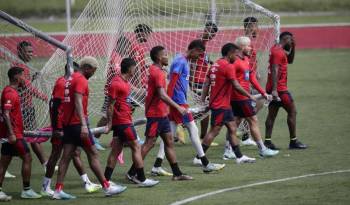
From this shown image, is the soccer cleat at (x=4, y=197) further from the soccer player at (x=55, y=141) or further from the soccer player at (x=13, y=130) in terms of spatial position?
the soccer player at (x=55, y=141)

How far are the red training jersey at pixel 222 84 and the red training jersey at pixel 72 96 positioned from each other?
2.85m

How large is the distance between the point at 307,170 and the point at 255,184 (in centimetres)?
130

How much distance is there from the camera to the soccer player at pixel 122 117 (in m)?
13.4

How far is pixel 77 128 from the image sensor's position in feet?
42.4

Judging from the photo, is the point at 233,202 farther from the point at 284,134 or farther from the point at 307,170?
the point at 284,134

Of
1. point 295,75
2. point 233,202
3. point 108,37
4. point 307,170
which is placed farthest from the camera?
point 295,75

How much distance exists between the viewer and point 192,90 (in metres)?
17.6

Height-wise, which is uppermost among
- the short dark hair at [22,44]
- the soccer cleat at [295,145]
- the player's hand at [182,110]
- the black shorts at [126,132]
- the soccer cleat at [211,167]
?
the short dark hair at [22,44]

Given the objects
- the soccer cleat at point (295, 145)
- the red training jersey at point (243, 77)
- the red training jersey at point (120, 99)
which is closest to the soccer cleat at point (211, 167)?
the red training jersey at point (243, 77)

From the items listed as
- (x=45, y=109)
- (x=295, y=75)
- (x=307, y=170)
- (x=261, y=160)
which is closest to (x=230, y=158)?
(x=261, y=160)

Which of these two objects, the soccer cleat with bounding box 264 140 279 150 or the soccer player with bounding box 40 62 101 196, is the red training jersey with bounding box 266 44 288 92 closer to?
the soccer cleat with bounding box 264 140 279 150

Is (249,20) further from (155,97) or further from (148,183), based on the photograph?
(148,183)

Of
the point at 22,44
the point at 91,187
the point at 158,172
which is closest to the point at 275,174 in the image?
the point at 158,172

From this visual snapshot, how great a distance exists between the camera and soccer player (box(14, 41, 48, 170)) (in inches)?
587
